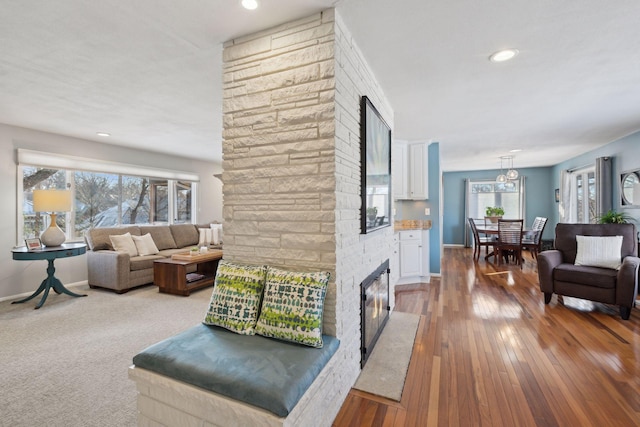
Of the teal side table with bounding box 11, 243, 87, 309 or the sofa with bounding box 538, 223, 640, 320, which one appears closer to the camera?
the sofa with bounding box 538, 223, 640, 320

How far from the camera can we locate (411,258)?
4586 millimetres

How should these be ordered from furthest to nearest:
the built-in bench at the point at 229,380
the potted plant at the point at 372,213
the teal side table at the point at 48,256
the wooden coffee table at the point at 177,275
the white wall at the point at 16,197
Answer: the wooden coffee table at the point at 177,275, the white wall at the point at 16,197, the teal side table at the point at 48,256, the potted plant at the point at 372,213, the built-in bench at the point at 229,380

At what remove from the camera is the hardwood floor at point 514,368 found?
170cm

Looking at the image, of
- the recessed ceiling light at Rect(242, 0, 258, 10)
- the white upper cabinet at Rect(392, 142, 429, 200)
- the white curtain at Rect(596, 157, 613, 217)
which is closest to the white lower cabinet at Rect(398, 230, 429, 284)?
the white upper cabinet at Rect(392, 142, 429, 200)

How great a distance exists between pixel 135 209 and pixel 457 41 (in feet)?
19.4

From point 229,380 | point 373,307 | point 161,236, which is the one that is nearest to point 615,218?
point 373,307

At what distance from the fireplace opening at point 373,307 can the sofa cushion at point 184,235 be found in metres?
4.37

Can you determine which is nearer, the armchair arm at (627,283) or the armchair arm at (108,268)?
the armchair arm at (627,283)

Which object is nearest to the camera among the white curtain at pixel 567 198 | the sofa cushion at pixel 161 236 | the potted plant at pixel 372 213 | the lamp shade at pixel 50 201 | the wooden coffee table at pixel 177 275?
the potted plant at pixel 372 213

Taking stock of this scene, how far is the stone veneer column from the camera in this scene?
1.74m

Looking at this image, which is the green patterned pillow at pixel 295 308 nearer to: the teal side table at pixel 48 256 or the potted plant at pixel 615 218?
the teal side table at pixel 48 256

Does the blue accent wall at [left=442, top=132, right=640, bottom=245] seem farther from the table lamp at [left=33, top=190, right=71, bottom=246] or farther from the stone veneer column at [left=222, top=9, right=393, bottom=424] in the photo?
the table lamp at [left=33, top=190, right=71, bottom=246]

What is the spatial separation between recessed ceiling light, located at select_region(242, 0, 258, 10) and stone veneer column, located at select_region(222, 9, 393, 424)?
0.23 metres

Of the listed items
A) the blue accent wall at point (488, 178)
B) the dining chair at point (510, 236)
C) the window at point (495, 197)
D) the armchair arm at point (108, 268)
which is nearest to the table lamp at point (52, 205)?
the armchair arm at point (108, 268)
